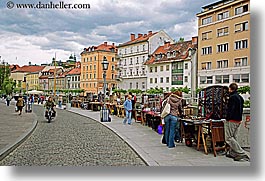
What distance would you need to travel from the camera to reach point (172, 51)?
10078 millimetres

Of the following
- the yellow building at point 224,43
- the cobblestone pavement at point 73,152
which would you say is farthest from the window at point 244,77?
the cobblestone pavement at point 73,152

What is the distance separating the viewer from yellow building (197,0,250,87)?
715 cm

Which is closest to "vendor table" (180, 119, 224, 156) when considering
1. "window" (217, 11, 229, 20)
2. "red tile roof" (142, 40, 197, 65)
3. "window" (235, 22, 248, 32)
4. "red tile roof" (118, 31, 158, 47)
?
"window" (235, 22, 248, 32)

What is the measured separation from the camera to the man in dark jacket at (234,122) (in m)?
6.81

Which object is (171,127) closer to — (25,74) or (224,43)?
(224,43)

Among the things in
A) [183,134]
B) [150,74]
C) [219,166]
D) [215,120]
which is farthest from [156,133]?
[219,166]

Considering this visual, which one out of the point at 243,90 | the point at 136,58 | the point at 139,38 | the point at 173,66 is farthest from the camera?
the point at 136,58

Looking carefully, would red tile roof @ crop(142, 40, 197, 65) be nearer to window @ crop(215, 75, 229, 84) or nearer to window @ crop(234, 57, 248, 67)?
window @ crop(215, 75, 229, 84)

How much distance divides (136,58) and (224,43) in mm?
3441

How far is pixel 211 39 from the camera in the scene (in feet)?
27.6

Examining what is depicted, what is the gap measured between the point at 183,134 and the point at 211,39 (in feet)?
7.77

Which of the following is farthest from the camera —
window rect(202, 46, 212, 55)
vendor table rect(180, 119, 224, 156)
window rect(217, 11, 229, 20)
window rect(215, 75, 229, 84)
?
window rect(202, 46, 212, 55)

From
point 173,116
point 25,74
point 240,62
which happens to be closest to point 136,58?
point 173,116

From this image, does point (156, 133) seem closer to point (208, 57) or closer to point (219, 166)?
point (208, 57)
